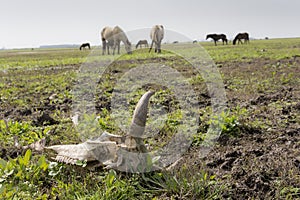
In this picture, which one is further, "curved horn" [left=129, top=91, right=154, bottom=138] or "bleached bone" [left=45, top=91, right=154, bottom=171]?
"bleached bone" [left=45, top=91, right=154, bottom=171]

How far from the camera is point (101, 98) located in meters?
6.14

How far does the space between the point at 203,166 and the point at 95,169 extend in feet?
3.29

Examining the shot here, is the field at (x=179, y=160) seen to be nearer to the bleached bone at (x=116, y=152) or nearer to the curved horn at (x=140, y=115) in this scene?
the bleached bone at (x=116, y=152)

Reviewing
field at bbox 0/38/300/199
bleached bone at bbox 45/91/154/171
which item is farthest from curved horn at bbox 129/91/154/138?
field at bbox 0/38/300/199

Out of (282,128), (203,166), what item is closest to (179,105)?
(282,128)

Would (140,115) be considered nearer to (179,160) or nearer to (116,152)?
(116,152)

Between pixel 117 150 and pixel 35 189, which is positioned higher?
pixel 117 150

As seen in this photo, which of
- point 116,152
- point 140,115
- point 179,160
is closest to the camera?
point 140,115

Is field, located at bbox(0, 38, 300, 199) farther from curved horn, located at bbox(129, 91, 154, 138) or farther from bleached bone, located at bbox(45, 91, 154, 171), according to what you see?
curved horn, located at bbox(129, 91, 154, 138)

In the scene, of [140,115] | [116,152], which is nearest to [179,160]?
[116,152]

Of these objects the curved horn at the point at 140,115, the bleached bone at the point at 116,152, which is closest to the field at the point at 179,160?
the bleached bone at the point at 116,152

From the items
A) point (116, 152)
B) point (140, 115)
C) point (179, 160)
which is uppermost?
point (140, 115)

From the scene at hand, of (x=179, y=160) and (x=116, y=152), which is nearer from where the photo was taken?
(x=116, y=152)

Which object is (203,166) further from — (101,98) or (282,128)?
(101,98)
